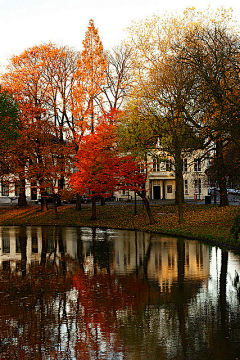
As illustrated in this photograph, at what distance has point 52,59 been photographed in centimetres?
4294

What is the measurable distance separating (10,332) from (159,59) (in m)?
27.3

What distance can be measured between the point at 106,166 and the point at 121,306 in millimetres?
23612

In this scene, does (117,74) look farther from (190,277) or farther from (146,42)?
(190,277)

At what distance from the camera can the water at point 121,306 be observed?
675 cm

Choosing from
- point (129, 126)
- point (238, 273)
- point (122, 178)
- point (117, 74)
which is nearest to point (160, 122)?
point (129, 126)

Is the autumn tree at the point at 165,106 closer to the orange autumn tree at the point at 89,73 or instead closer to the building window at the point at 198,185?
the orange autumn tree at the point at 89,73

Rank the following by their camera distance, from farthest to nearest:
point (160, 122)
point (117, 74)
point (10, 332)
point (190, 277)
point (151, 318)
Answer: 1. point (117, 74)
2. point (160, 122)
3. point (190, 277)
4. point (151, 318)
5. point (10, 332)

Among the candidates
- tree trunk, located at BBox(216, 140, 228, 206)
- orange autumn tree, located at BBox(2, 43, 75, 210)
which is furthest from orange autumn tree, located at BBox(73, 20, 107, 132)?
tree trunk, located at BBox(216, 140, 228, 206)

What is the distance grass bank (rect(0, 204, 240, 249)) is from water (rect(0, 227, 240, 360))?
20.4ft

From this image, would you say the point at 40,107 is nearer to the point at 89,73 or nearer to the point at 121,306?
Answer: the point at 89,73

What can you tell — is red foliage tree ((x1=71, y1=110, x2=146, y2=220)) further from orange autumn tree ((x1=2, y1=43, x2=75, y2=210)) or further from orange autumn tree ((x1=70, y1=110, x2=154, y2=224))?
orange autumn tree ((x1=2, y1=43, x2=75, y2=210))

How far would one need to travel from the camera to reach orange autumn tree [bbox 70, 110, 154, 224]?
31.8m

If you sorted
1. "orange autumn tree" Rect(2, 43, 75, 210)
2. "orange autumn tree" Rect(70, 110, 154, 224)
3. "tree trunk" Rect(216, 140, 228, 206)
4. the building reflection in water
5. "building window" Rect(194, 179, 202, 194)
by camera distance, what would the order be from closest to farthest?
1. the building reflection in water
2. "orange autumn tree" Rect(70, 110, 154, 224)
3. "tree trunk" Rect(216, 140, 228, 206)
4. "orange autumn tree" Rect(2, 43, 75, 210)
5. "building window" Rect(194, 179, 202, 194)

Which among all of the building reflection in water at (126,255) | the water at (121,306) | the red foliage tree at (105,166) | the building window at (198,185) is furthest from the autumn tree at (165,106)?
the building window at (198,185)
